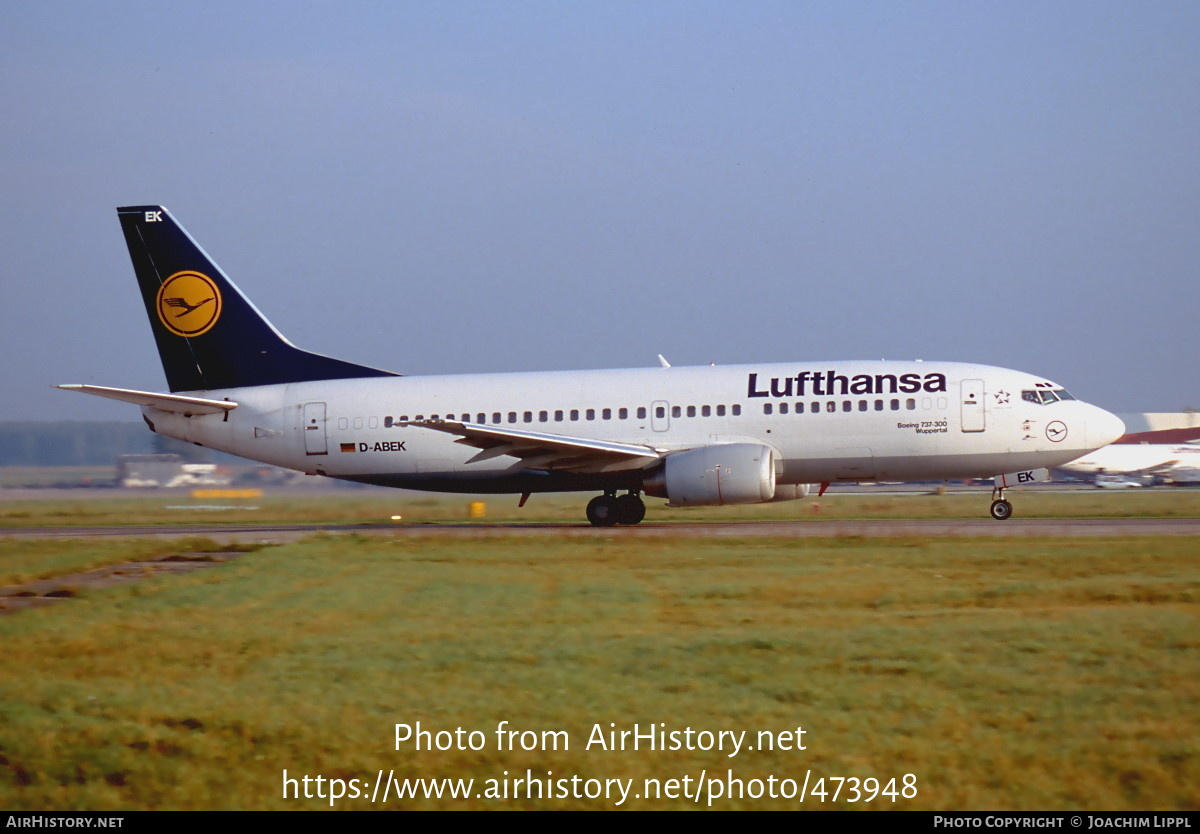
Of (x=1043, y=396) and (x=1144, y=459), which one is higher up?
(x=1043, y=396)

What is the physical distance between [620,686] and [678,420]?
699 inches

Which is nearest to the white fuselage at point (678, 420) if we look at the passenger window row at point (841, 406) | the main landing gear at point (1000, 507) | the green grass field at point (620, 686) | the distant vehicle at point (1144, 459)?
the passenger window row at point (841, 406)

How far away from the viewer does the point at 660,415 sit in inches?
1041

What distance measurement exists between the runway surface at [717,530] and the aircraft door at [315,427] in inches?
76.9

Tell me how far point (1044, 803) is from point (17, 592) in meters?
12.7

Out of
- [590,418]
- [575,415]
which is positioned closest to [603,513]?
[590,418]

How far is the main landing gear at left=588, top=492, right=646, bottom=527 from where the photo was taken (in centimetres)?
2698

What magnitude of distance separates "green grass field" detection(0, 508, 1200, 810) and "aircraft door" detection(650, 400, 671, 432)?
1103cm

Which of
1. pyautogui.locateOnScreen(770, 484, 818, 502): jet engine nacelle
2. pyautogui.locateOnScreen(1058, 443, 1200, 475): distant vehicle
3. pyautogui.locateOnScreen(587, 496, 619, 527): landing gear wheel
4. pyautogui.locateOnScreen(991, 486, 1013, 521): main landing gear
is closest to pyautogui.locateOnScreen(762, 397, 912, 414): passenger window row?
pyautogui.locateOnScreen(770, 484, 818, 502): jet engine nacelle

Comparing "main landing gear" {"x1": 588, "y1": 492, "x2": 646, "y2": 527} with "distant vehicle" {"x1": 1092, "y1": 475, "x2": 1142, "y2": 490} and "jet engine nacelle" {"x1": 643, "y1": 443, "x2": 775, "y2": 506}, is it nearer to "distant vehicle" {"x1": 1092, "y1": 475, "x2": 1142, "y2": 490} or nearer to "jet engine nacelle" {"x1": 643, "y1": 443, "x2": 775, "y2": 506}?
"jet engine nacelle" {"x1": 643, "y1": 443, "x2": 775, "y2": 506}

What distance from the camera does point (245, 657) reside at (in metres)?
10.1

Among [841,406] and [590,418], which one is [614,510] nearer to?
[590,418]

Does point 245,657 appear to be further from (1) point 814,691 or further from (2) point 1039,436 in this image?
(2) point 1039,436

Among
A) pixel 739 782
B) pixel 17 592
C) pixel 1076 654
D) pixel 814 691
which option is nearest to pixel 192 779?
pixel 739 782
